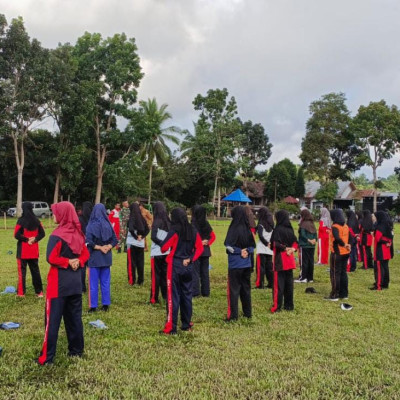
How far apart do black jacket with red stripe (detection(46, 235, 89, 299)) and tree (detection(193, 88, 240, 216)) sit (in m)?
38.7

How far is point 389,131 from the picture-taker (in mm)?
44562

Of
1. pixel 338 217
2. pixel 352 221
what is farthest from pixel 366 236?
pixel 338 217

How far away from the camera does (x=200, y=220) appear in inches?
311

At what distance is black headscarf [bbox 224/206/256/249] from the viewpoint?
6424 millimetres

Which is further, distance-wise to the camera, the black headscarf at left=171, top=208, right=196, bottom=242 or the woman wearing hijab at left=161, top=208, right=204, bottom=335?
the black headscarf at left=171, top=208, right=196, bottom=242

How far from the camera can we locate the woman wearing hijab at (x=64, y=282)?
4465 millimetres

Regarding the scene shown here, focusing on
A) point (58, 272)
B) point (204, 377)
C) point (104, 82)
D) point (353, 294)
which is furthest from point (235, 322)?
point (104, 82)

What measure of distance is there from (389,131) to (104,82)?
30943 mm

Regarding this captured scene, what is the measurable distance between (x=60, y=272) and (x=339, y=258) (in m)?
5.32

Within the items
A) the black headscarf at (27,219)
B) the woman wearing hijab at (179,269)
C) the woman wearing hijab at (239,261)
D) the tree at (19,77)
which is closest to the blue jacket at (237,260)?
the woman wearing hijab at (239,261)

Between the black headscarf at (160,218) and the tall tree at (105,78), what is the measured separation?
2762 centimetres

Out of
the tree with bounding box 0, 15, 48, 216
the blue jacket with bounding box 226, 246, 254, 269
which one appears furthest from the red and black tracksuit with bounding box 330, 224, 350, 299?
the tree with bounding box 0, 15, 48, 216

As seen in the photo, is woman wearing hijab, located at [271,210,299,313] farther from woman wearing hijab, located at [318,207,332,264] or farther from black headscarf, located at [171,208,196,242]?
woman wearing hijab, located at [318,207,332,264]

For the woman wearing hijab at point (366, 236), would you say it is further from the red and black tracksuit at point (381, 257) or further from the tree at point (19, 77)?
the tree at point (19, 77)
